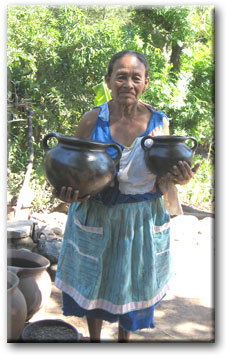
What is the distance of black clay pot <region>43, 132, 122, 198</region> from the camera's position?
1.46m

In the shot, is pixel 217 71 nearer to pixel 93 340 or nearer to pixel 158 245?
pixel 158 245

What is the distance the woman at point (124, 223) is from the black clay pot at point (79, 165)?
0.16 meters

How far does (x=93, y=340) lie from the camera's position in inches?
73.6

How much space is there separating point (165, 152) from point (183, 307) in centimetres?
176

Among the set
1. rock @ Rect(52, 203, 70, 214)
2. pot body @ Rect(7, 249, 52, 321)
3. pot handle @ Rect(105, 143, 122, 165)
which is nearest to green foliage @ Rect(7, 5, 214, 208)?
rock @ Rect(52, 203, 70, 214)

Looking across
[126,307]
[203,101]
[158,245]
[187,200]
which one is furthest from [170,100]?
[126,307]

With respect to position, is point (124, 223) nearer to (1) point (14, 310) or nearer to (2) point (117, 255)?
(2) point (117, 255)

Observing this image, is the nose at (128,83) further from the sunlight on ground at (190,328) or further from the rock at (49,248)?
the rock at (49,248)

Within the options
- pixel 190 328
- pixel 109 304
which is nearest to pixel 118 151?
pixel 109 304

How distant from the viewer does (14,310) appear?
1904mm

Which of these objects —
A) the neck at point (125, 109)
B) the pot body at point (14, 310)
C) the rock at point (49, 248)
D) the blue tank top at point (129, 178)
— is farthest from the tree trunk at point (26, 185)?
the blue tank top at point (129, 178)

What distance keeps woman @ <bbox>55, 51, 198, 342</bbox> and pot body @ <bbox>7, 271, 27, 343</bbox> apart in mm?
336

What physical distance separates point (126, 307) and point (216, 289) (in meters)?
0.52

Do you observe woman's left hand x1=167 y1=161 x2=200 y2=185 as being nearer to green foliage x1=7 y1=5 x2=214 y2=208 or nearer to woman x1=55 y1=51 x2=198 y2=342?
woman x1=55 y1=51 x2=198 y2=342
